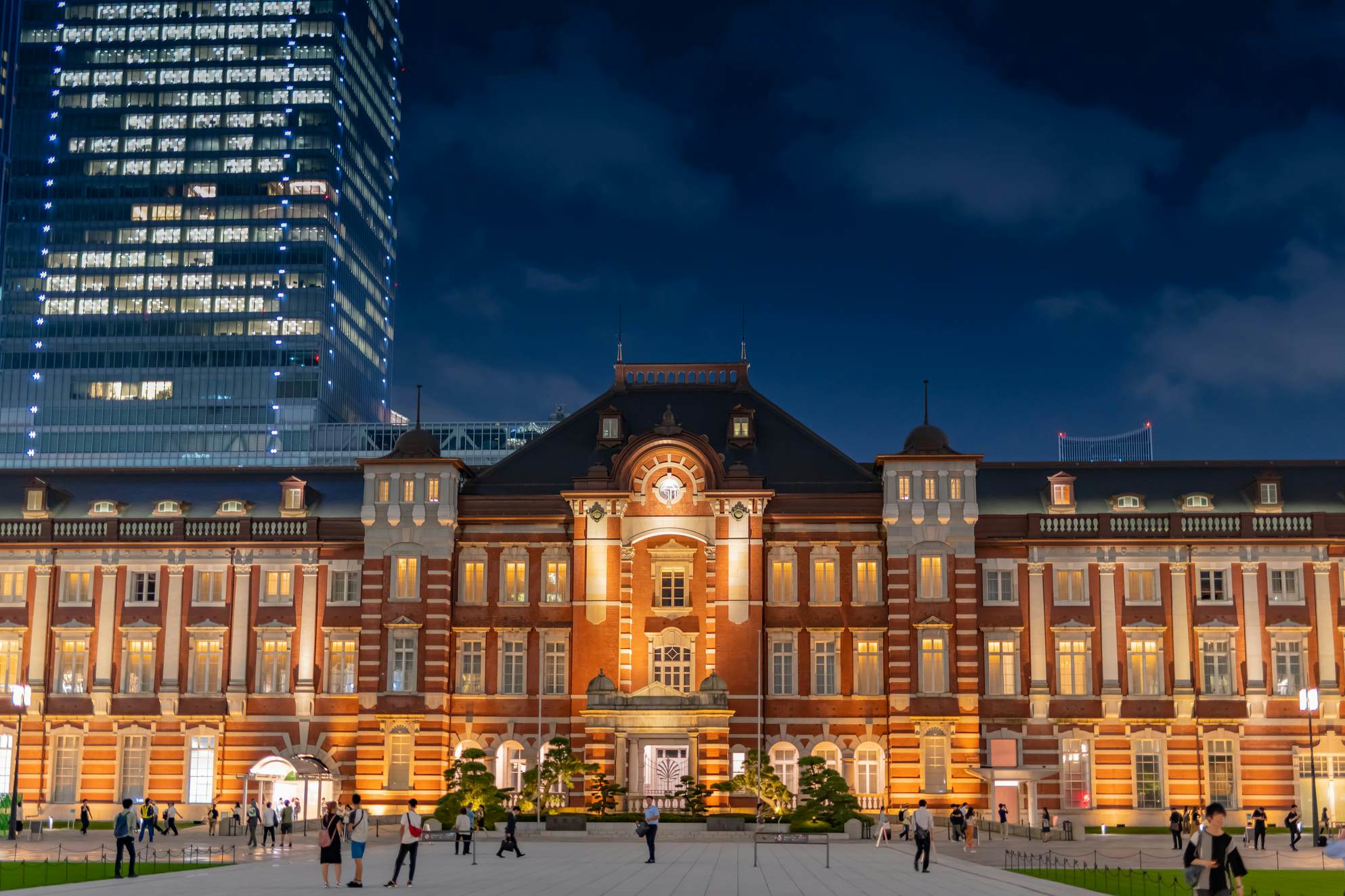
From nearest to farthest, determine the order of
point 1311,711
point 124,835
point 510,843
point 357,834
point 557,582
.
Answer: point 357,834, point 124,835, point 510,843, point 1311,711, point 557,582

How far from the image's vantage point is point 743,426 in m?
74.4

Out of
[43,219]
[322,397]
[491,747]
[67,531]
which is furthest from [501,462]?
[43,219]

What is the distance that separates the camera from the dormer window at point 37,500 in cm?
7612

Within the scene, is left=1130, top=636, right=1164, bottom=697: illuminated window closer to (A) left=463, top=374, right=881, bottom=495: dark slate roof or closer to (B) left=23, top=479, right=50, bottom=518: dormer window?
(A) left=463, top=374, right=881, bottom=495: dark slate roof

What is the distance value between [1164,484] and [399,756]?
3644 centimetres

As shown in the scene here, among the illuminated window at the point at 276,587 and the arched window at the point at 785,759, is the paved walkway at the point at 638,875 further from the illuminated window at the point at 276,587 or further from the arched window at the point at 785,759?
→ the illuminated window at the point at 276,587

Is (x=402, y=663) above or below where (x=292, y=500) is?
below

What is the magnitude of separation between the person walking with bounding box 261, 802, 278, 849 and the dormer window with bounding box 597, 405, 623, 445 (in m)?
23.0

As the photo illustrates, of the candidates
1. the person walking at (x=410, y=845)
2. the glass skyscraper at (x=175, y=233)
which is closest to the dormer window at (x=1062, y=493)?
the person walking at (x=410, y=845)

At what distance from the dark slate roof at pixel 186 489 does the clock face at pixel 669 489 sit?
48.2 ft

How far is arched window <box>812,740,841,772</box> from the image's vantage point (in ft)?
229

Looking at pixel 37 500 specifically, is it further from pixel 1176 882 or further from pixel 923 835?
pixel 1176 882

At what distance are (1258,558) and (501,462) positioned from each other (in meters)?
34.1

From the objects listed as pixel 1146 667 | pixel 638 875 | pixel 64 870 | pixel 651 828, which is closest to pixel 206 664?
pixel 64 870
